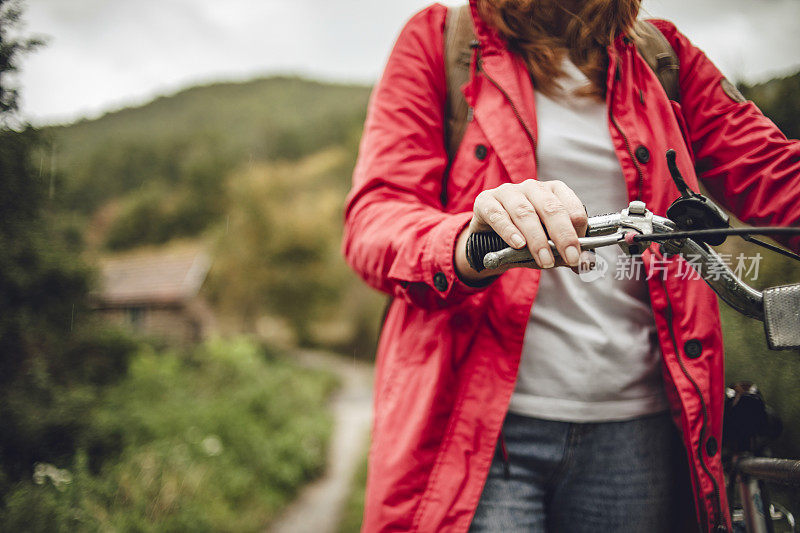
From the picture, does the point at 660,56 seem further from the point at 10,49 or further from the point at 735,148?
the point at 10,49

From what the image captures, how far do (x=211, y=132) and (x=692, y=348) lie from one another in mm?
19857

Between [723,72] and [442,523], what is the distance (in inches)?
48.8

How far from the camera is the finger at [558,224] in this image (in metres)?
0.70

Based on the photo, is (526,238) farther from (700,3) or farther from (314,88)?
(314,88)

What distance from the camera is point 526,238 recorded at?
0.72 meters

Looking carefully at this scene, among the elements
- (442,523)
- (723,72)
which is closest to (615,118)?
(723,72)

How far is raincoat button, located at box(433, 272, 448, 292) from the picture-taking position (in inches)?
35.8


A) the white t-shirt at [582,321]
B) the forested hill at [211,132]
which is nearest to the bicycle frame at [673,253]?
the white t-shirt at [582,321]

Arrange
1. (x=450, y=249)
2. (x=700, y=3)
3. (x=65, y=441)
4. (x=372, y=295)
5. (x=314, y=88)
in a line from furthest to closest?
(x=314, y=88) → (x=372, y=295) → (x=65, y=441) → (x=700, y=3) → (x=450, y=249)

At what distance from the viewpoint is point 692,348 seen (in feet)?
3.44

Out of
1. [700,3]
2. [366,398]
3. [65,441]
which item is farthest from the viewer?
[366,398]

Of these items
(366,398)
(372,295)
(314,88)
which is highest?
(314,88)

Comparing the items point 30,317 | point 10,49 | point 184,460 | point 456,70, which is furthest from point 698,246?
point 184,460

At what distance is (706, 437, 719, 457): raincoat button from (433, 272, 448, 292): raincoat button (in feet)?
2.40
